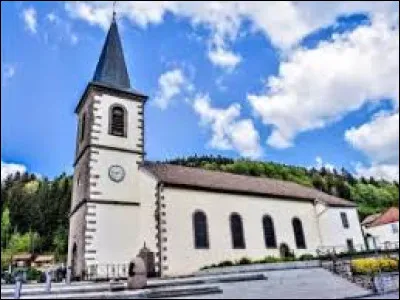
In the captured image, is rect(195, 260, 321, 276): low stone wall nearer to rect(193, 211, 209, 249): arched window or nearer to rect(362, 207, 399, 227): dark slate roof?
rect(193, 211, 209, 249): arched window

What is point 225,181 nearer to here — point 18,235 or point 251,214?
point 251,214

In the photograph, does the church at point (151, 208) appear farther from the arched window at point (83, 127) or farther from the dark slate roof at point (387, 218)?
the dark slate roof at point (387, 218)

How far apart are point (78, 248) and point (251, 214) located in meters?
12.0

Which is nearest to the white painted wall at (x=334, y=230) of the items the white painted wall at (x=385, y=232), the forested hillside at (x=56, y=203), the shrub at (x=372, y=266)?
the shrub at (x=372, y=266)

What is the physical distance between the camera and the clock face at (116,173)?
80.2 ft

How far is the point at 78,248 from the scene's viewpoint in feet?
75.0

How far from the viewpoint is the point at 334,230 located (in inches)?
1235

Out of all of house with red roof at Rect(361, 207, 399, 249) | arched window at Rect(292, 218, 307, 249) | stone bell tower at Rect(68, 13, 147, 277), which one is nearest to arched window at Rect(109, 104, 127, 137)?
stone bell tower at Rect(68, 13, 147, 277)

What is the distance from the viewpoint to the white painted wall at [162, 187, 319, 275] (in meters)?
23.5

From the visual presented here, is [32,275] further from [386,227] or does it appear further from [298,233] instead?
[386,227]

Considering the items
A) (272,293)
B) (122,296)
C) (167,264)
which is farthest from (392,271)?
(122,296)

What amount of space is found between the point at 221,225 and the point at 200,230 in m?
1.74

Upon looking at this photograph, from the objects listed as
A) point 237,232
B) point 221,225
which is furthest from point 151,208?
point 237,232

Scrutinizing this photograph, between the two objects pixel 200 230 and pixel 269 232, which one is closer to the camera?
pixel 200 230
